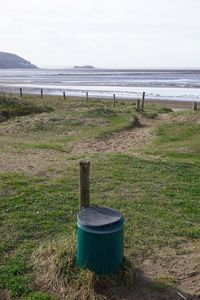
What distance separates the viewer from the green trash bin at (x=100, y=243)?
491 cm

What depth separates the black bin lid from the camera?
495 centimetres

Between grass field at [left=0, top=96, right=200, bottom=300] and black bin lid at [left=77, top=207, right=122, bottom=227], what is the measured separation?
585 mm

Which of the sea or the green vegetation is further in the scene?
the sea

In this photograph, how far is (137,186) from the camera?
30.5 ft

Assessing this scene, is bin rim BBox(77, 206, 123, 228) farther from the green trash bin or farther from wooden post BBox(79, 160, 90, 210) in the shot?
wooden post BBox(79, 160, 90, 210)

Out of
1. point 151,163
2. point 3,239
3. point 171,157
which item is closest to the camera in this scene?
point 3,239

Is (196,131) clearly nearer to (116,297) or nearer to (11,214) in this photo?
(11,214)

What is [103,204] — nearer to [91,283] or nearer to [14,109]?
[91,283]

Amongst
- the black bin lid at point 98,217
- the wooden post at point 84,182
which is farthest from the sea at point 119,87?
the black bin lid at point 98,217

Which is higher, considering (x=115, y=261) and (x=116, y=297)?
(x=115, y=261)

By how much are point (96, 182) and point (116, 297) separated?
4669 millimetres

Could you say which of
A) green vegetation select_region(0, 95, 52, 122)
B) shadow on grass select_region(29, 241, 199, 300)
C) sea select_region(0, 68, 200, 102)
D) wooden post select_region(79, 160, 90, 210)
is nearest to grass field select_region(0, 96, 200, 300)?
shadow on grass select_region(29, 241, 199, 300)

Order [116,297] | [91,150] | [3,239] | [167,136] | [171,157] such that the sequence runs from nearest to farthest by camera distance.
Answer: [116,297] < [3,239] < [171,157] < [91,150] < [167,136]

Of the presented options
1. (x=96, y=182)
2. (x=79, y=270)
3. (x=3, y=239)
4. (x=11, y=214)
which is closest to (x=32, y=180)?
A: (x=96, y=182)
